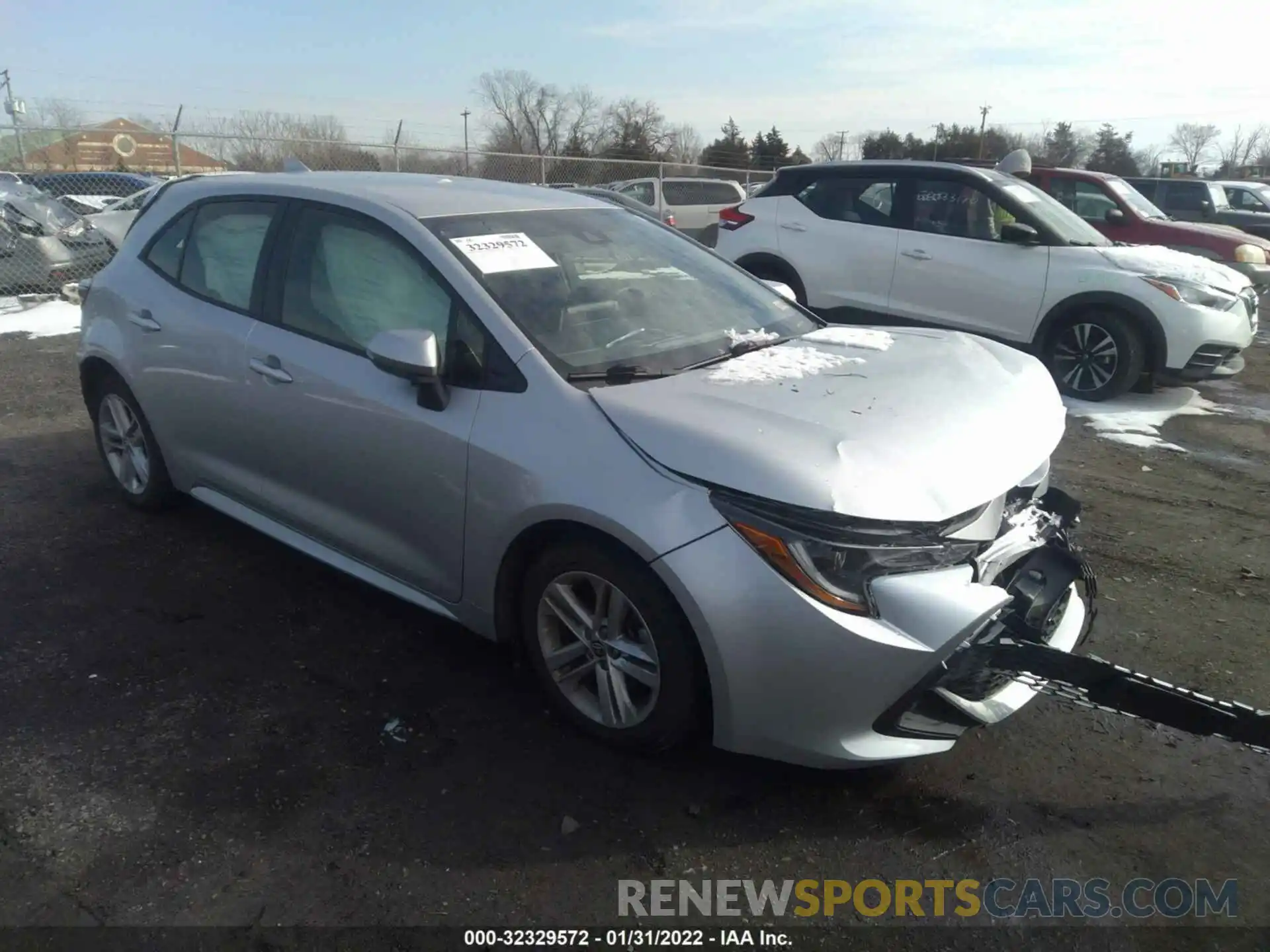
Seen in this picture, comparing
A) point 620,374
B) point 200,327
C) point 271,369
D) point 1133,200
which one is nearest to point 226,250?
point 200,327

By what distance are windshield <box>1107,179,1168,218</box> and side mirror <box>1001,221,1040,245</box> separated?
14.7ft

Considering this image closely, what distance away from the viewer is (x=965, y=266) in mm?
7770

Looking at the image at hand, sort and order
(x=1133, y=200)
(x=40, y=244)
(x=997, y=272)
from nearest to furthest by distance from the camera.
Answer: (x=997, y=272)
(x=1133, y=200)
(x=40, y=244)

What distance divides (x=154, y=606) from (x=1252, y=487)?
5.88m

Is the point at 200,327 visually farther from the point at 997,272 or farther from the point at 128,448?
the point at 997,272

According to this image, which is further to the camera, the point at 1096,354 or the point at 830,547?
the point at 1096,354

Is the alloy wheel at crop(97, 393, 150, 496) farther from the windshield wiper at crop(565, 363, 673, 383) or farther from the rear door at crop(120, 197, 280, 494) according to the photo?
the windshield wiper at crop(565, 363, 673, 383)

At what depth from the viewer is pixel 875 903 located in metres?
2.39

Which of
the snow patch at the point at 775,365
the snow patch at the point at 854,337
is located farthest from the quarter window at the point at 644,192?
the snow patch at the point at 775,365

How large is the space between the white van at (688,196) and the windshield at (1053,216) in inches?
404

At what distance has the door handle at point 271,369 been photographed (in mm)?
3602

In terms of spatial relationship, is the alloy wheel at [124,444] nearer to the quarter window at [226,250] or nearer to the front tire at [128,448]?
the front tire at [128,448]

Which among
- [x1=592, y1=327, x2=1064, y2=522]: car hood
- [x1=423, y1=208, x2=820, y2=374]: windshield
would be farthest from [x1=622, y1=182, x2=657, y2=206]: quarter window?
[x1=592, y1=327, x2=1064, y2=522]: car hood

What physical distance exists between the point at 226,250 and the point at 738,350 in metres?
2.34
